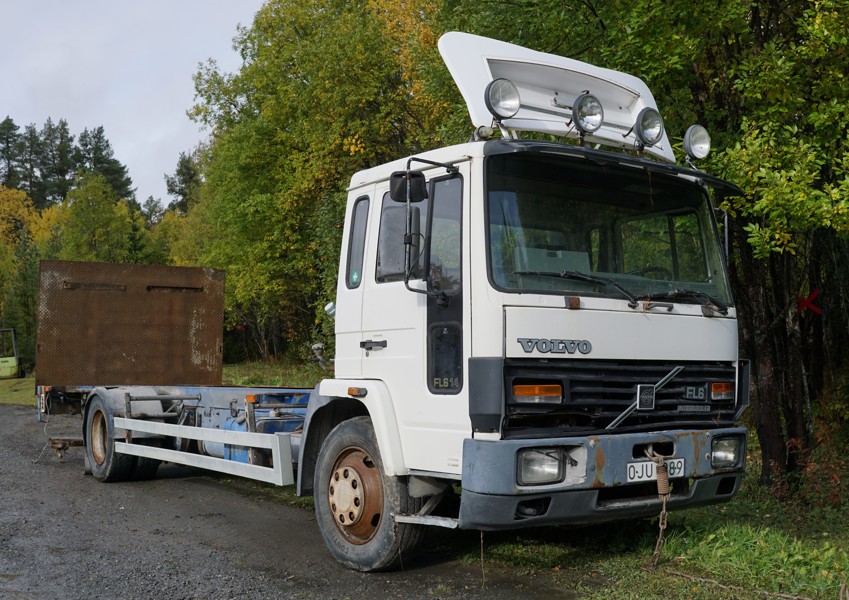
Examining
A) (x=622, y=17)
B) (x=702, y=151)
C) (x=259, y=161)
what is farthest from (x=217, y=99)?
(x=702, y=151)

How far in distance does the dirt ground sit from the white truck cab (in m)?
0.38

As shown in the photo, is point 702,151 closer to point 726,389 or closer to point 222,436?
point 726,389

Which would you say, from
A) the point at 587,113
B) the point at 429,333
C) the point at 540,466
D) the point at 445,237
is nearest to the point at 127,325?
the point at 429,333

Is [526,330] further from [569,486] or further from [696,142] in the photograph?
[696,142]

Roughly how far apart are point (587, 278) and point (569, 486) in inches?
48.0

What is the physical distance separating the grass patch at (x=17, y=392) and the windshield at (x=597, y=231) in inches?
921

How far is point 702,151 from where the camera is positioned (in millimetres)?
6227

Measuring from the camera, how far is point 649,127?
20.0ft

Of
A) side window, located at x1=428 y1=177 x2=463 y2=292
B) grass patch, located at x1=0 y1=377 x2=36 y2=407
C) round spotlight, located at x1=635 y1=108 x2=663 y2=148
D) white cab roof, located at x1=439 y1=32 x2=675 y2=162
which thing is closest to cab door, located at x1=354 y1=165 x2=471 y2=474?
side window, located at x1=428 y1=177 x2=463 y2=292

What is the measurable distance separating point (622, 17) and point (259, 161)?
78.5ft

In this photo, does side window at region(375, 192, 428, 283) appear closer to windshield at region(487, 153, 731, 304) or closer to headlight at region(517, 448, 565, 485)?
windshield at region(487, 153, 731, 304)

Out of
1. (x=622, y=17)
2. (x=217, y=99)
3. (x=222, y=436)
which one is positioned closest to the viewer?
(x=222, y=436)

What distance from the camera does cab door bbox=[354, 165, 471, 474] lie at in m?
5.13

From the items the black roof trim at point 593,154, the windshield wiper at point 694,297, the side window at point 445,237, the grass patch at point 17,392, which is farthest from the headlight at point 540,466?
the grass patch at point 17,392
